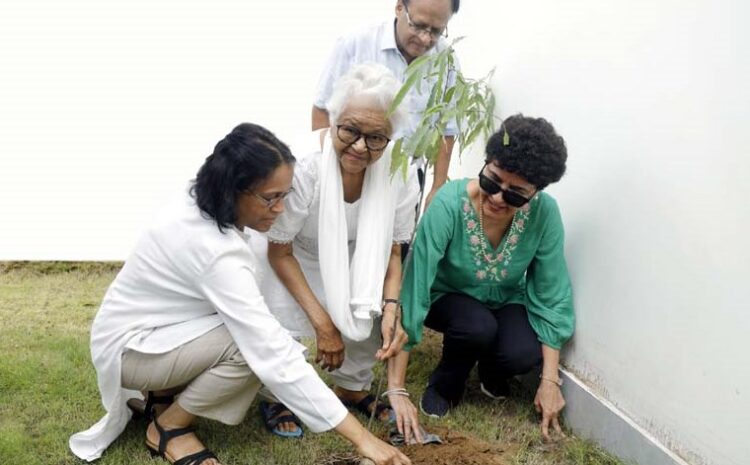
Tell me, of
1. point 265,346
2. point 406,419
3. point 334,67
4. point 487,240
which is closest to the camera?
point 265,346

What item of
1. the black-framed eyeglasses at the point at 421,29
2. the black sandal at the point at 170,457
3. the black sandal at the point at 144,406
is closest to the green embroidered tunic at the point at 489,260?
the black-framed eyeglasses at the point at 421,29

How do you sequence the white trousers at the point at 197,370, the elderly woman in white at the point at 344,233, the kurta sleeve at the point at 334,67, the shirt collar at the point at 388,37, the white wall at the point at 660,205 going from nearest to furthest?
the white wall at the point at 660,205 < the white trousers at the point at 197,370 < the elderly woman in white at the point at 344,233 < the shirt collar at the point at 388,37 < the kurta sleeve at the point at 334,67

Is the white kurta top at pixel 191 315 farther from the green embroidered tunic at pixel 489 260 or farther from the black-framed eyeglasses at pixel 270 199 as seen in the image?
the green embroidered tunic at pixel 489 260

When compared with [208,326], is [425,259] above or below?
above

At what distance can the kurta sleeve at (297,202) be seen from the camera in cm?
260

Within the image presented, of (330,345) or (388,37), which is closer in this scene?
(330,345)

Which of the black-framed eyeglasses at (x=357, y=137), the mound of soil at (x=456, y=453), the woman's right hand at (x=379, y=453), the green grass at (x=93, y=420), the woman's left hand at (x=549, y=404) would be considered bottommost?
the green grass at (x=93, y=420)

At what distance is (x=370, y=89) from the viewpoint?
2395 mm

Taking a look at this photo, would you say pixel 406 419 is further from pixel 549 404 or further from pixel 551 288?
pixel 551 288

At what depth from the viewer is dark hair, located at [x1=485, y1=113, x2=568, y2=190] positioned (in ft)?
8.18

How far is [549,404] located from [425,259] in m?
0.72

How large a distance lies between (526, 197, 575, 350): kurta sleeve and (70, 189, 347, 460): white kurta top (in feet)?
3.46

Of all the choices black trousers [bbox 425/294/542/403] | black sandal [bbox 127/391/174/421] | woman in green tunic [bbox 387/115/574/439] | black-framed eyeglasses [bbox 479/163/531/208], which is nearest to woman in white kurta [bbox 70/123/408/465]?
black sandal [bbox 127/391/174/421]

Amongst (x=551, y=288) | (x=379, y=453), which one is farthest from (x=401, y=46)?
(x=379, y=453)
